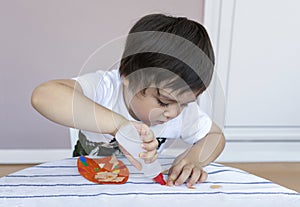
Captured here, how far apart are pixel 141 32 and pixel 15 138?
4.17 ft

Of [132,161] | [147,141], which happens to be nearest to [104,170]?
[132,161]

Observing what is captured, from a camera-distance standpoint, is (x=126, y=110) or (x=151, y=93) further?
(x=126, y=110)

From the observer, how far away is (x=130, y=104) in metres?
0.80

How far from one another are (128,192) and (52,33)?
114cm

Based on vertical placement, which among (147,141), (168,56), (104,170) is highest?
(168,56)

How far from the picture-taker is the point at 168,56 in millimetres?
670

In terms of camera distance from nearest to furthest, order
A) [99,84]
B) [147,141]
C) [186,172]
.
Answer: [147,141]
[186,172]
[99,84]

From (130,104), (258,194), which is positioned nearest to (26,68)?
(130,104)

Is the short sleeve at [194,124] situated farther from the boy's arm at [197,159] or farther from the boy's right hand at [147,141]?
the boy's right hand at [147,141]

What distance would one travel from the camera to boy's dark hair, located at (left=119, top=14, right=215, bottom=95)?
0.66 m

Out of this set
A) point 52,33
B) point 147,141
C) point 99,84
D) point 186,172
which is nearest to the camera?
point 147,141

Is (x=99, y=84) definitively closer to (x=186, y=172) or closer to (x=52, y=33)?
(x=186, y=172)

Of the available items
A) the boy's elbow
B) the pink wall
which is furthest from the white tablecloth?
the pink wall

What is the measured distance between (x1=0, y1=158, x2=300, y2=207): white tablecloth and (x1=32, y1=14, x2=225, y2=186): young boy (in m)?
0.03
